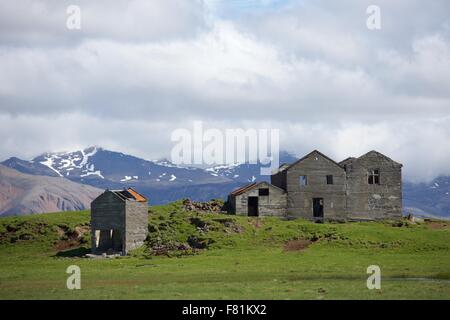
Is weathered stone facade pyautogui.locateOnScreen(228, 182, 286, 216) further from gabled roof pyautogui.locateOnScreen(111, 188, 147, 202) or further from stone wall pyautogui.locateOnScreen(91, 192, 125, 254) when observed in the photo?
stone wall pyautogui.locateOnScreen(91, 192, 125, 254)

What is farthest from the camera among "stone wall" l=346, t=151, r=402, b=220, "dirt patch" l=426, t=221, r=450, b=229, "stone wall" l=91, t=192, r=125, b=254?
"stone wall" l=346, t=151, r=402, b=220

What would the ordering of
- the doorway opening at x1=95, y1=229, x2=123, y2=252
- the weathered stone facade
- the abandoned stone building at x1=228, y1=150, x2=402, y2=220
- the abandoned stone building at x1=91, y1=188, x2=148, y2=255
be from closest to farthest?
the abandoned stone building at x1=91, y1=188, x2=148, y2=255
the doorway opening at x1=95, y1=229, x2=123, y2=252
the weathered stone facade
the abandoned stone building at x1=228, y1=150, x2=402, y2=220

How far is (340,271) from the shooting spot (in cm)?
6244

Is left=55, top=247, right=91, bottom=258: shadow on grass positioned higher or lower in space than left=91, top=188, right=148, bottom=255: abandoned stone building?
lower

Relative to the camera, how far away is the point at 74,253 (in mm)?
84125

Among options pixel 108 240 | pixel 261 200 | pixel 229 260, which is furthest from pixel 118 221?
pixel 261 200

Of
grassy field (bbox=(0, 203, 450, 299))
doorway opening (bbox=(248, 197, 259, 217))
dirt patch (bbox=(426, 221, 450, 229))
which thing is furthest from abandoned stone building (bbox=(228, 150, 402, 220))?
dirt patch (bbox=(426, 221, 450, 229))

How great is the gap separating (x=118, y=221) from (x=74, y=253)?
5.43 meters

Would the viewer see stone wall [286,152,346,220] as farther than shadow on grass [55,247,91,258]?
Yes

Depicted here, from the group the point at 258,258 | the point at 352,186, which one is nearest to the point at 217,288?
the point at 258,258

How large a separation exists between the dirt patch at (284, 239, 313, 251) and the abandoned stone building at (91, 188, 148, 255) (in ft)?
48.5

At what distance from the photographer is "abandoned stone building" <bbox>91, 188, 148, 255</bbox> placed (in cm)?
8438

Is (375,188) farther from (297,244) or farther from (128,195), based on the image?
(128,195)
